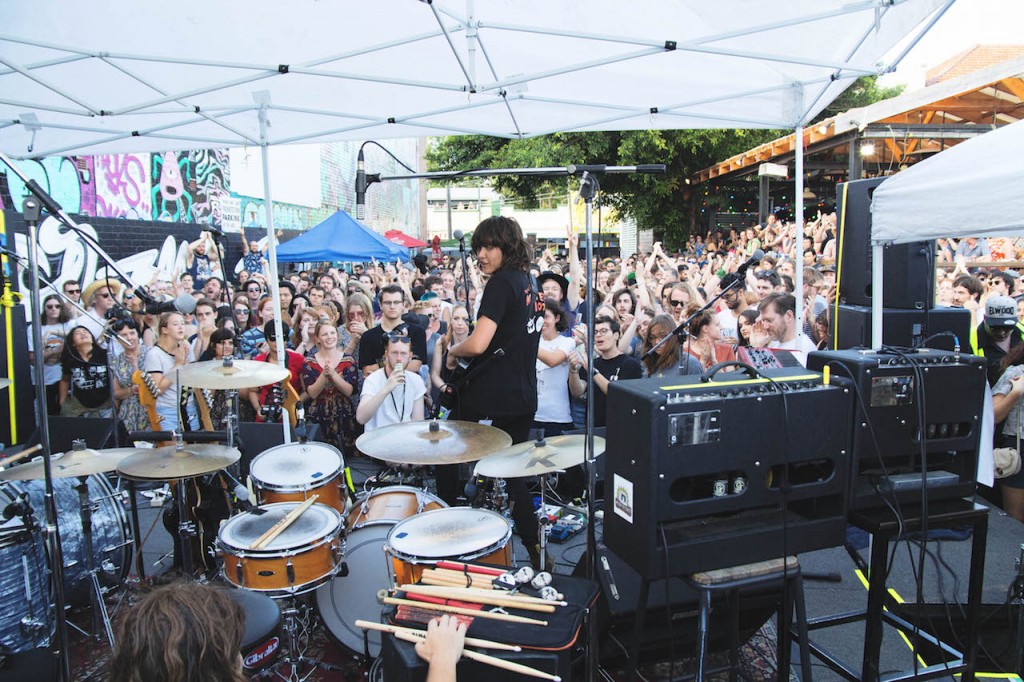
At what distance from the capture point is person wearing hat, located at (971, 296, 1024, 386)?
4.39 metres

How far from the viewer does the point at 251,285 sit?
9.30m

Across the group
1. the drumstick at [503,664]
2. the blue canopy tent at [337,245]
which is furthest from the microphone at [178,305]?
the blue canopy tent at [337,245]

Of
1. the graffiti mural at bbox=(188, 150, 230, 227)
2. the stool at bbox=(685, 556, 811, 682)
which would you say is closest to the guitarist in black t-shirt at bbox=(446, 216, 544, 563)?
the stool at bbox=(685, 556, 811, 682)

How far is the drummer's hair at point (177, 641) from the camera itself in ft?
5.09

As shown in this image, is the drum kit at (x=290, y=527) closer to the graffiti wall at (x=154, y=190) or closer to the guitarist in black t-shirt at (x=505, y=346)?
the guitarist in black t-shirt at (x=505, y=346)

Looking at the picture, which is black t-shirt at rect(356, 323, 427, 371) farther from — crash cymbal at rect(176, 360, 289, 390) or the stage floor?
crash cymbal at rect(176, 360, 289, 390)

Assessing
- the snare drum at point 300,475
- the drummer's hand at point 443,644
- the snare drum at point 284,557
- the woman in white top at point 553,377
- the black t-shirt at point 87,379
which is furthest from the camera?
the black t-shirt at point 87,379

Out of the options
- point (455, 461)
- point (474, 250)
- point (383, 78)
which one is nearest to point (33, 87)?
point (383, 78)

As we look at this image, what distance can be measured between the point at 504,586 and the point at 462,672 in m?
0.34

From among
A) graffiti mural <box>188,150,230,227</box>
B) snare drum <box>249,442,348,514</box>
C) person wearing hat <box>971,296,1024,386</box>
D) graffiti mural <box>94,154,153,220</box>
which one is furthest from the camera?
graffiti mural <box>188,150,230,227</box>

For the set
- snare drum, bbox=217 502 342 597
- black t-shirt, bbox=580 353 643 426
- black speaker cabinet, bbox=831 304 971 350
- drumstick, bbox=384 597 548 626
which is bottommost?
snare drum, bbox=217 502 342 597

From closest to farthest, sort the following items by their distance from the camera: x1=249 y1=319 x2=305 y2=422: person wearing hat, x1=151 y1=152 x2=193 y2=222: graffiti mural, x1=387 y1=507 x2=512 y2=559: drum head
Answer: x1=387 y1=507 x2=512 y2=559: drum head, x1=249 y1=319 x2=305 y2=422: person wearing hat, x1=151 y1=152 x2=193 y2=222: graffiti mural

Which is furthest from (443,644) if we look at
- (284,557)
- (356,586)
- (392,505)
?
(392,505)

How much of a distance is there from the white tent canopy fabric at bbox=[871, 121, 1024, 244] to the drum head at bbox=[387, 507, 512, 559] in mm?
2337
